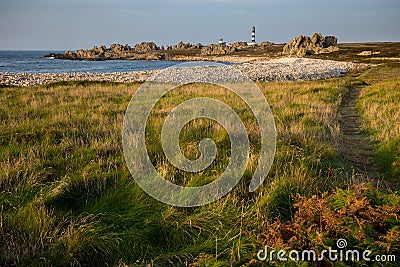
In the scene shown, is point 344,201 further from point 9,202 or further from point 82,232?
point 9,202

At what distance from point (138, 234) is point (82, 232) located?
0.61 metres

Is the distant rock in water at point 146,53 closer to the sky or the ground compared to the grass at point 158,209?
closer to the sky

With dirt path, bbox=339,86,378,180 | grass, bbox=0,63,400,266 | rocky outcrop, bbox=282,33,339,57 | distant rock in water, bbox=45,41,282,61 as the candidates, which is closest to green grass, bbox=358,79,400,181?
dirt path, bbox=339,86,378,180

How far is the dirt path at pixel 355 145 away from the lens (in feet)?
22.4

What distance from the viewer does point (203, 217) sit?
410 centimetres

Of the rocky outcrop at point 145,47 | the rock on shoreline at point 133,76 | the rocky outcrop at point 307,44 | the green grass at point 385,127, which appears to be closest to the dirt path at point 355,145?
the green grass at point 385,127

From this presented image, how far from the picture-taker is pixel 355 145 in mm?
8383

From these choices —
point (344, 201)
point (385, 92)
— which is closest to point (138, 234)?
point (344, 201)

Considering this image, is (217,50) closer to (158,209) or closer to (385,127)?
(385,127)

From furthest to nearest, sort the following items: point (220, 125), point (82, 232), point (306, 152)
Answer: point (220, 125)
point (306, 152)
point (82, 232)

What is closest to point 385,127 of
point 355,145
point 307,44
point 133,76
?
point 355,145

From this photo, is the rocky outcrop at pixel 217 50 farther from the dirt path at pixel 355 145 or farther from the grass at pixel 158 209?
the grass at pixel 158 209

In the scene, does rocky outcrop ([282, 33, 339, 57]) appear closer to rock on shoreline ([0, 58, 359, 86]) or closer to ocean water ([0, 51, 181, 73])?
ocean water ([0, 51, 181, 73])

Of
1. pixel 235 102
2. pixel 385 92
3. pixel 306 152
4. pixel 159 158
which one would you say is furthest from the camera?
pixel 385 92
